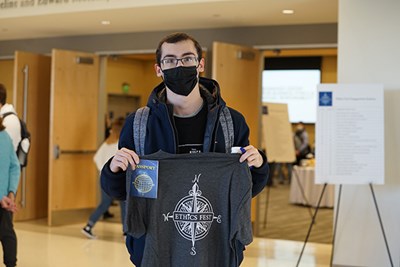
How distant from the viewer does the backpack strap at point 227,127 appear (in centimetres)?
246

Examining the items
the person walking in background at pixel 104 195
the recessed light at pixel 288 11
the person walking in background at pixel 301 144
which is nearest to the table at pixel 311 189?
the person walking in background at pixel 301 144

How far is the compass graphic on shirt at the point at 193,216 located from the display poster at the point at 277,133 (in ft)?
22.1

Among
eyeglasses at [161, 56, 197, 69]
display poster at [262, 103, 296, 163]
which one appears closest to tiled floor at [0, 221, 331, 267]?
display poster at [262, 103, 296, 163]

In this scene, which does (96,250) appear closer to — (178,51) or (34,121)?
(34,121)

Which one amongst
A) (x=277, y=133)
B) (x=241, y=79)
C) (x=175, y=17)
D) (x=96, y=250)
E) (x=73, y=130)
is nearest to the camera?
(x=96, y=250)

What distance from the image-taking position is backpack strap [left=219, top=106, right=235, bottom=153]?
2.46 m

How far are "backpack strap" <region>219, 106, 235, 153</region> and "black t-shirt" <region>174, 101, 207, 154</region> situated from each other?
7cm

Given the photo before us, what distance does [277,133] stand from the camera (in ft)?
31.1

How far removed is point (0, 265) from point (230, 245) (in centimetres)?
444

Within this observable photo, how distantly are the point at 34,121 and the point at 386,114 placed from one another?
5302 millimetres

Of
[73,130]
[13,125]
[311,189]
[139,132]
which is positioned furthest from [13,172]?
[311,189]

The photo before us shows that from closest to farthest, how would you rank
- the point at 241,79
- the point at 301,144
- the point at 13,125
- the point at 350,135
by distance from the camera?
the point at 350,135
the point at 13,125
the point at 241,79
the point at 301,144

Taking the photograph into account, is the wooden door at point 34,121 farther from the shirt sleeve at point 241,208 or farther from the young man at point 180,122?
the shirt sleeve at point 241,208

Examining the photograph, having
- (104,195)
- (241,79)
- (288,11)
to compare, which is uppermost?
(288,11)
